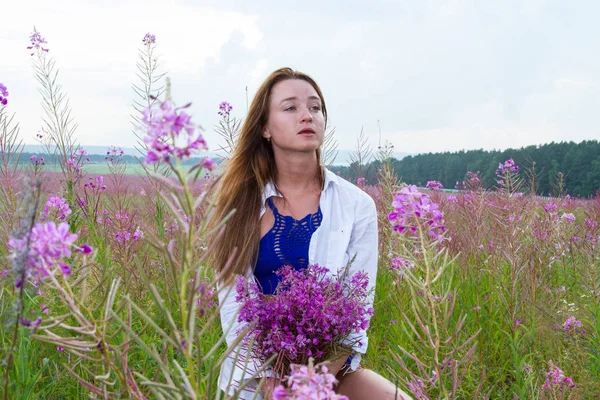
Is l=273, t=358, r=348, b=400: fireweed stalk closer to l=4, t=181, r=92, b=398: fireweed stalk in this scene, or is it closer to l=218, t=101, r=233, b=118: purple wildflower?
l=4, t=181, r=92, b=398: fireweed stalk

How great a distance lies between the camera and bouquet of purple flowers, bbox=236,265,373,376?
1767 millimetres

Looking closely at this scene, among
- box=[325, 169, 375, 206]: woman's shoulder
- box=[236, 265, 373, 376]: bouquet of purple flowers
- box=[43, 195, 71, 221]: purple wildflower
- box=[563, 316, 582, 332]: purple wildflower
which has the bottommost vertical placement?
box=[563, 316, 582, 332]: purple wildflower

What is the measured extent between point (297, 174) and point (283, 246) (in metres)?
0.43

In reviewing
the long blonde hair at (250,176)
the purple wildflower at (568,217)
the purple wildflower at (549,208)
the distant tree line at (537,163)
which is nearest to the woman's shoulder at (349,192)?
the long blonde hair at (250,176)

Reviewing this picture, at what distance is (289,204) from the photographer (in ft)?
9.52

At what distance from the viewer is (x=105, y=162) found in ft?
15.9

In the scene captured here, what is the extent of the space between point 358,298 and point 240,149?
1.39m

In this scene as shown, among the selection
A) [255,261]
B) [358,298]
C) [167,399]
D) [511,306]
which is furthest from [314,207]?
[167,399]

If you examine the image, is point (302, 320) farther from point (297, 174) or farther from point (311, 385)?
point (297, 174)

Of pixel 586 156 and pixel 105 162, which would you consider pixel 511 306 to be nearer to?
pixel 105 162

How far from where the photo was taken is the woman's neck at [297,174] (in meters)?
2.90

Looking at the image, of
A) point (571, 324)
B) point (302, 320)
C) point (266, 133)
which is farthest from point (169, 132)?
point (571, 324)

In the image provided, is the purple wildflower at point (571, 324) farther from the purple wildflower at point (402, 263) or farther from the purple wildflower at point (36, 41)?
the purple wildflower at point (36, 41)

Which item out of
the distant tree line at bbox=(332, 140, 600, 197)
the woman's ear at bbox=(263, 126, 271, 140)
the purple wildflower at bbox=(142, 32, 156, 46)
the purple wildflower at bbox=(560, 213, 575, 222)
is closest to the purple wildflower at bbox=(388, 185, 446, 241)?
the woman's ear at bbox=(263, 126, 271, 140)
